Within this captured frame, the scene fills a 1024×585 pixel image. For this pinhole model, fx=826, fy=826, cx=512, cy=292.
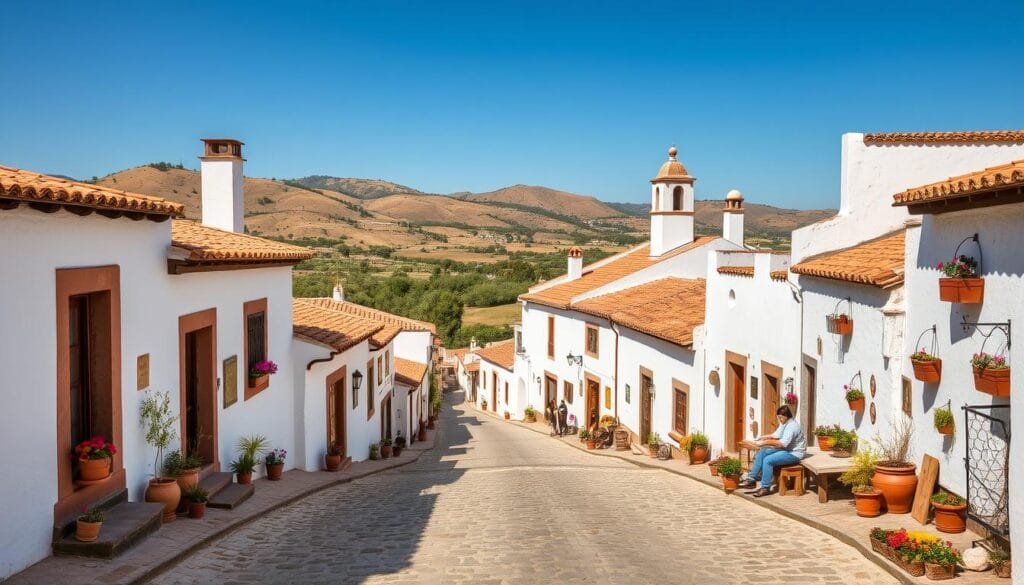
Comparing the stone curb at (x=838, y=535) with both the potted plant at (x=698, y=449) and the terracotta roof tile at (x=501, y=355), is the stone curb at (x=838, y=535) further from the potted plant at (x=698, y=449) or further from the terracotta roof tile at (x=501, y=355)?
the terracotta roof tile at (x=501, y=355)

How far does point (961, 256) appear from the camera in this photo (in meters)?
8.25

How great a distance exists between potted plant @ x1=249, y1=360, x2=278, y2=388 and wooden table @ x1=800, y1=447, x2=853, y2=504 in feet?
27.1

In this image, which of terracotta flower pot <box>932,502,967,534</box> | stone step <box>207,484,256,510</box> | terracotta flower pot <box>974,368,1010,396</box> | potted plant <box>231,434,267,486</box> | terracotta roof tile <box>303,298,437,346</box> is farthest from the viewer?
terracotta roof tile <box>303,298,437,346</box>

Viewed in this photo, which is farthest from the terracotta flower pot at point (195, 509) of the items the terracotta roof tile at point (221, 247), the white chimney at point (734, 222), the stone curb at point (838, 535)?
the white chimney at point (734, 222)

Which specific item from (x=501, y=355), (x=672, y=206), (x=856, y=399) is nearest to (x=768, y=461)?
(x=856, y=399)

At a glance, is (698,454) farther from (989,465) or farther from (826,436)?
(989,465)

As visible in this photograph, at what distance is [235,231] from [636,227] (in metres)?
156

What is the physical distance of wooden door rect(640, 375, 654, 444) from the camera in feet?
70.0

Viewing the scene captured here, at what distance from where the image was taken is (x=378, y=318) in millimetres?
30891

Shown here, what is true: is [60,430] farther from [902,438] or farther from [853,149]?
[853,149]

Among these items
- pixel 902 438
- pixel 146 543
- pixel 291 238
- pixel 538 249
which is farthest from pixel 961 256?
pixel 538 249

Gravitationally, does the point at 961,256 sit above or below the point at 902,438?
above

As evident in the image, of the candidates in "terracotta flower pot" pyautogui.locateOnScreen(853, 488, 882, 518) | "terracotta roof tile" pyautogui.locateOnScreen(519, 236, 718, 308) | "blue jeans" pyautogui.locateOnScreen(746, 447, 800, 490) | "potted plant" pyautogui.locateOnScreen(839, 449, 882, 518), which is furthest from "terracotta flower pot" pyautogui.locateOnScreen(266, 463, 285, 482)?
"terracotta roof tile" pyautogui.locateOnScreen(519, 236, 718, 308)

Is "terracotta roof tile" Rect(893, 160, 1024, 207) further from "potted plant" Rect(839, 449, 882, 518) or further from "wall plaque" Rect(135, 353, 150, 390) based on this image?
"wall plaque" Rect(135, 353, 150, 390)
